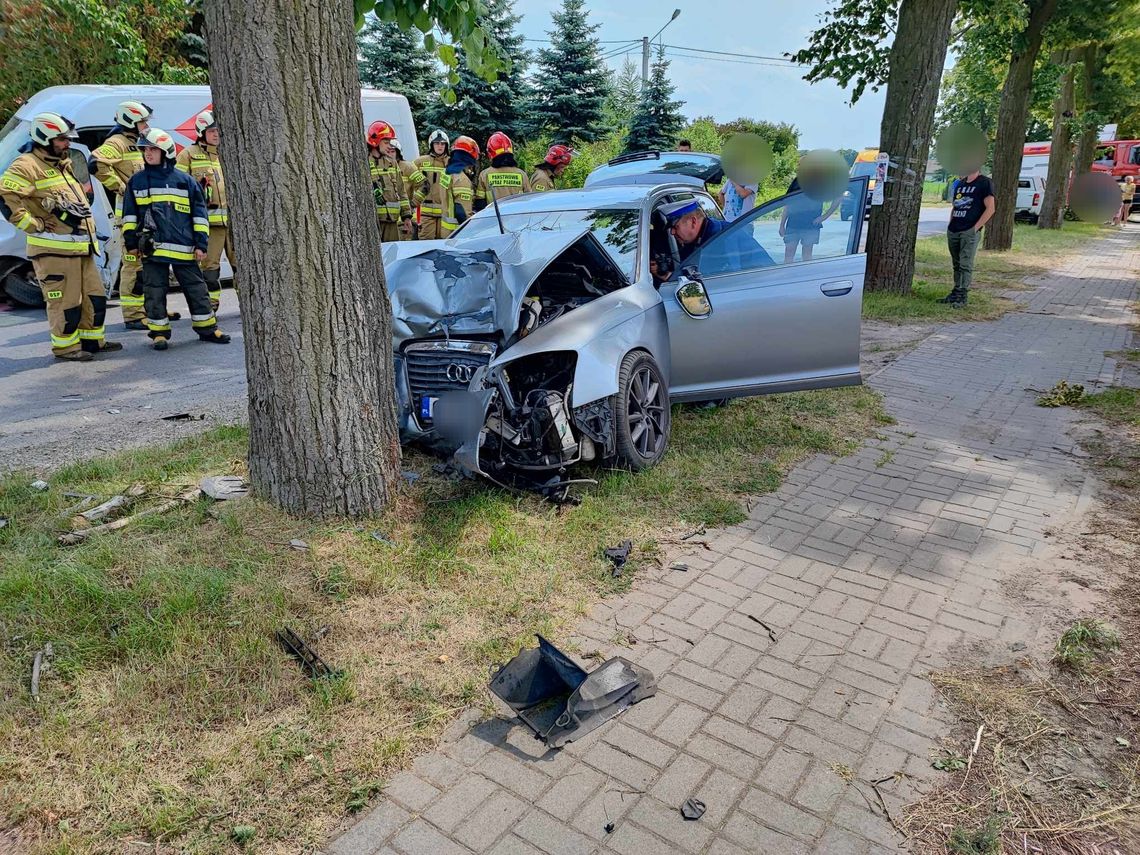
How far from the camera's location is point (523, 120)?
73.4 ft

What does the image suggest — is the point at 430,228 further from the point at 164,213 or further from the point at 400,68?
the point at 400,68

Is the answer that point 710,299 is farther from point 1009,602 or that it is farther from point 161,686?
point 161,686

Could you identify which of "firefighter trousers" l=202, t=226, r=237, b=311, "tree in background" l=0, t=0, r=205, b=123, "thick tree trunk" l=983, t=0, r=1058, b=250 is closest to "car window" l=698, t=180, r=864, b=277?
"firefighter trousers" l=202, t=226, r=237, b=311

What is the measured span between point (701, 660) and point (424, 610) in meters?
1.19

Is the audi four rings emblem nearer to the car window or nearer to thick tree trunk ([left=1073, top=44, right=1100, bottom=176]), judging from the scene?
the car window

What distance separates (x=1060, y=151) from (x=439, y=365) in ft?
78.7

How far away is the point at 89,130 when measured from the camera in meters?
9.62

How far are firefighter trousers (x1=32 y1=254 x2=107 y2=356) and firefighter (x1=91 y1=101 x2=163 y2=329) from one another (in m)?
0.93

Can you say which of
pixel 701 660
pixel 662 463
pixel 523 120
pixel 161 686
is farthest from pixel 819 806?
pixel 523 120

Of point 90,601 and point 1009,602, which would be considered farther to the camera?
point 1009,602

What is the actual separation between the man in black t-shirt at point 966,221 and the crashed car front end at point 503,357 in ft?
22.9

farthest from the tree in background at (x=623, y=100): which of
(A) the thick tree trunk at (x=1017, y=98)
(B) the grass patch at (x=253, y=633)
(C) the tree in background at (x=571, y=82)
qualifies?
(B) the grass patch at (x=253, y=633)

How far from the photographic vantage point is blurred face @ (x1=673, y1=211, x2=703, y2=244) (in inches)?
231

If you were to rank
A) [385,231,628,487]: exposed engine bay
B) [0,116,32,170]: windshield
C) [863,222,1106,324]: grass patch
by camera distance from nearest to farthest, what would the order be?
[385,231,628,487]: exposed engine bay
[0,116,32,170]: windshield
[863,222,1106,324]: grass patch
